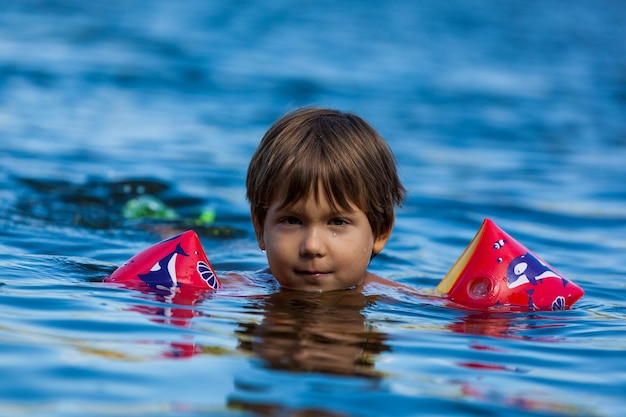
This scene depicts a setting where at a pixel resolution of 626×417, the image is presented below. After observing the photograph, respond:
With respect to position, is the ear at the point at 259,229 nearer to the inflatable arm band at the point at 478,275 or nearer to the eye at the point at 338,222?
the inflatable arm band at the point at 478,275

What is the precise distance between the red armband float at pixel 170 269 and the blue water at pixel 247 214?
0.54ft

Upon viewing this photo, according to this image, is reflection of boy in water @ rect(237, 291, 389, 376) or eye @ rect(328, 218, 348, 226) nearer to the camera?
reflection of boy in water @ rect(237, 291, 389, 376)

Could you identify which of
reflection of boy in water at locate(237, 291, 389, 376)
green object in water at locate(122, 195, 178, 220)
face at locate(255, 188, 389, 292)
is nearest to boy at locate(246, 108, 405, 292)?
face at locate(255, 188, 389, 292)

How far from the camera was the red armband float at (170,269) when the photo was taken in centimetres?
505

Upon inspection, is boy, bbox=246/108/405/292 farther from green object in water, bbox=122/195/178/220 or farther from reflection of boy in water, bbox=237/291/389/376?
green object in water, bbox=122/195/178/220

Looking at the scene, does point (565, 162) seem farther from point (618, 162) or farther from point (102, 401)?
point (102, 401)

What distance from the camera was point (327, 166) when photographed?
4789 mm

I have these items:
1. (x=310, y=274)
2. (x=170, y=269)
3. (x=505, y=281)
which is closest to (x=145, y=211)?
(x=170, y=269)

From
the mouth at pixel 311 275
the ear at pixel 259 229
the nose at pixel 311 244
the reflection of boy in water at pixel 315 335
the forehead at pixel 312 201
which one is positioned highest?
the forehead at pixel 312 201

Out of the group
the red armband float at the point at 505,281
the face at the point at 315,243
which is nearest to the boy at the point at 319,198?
the face at the point at 315,243

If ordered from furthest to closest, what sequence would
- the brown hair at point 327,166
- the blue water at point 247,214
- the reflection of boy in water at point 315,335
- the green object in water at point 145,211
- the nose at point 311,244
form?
the green object in water at point 145,211 → the brown hair at point 327,166 → the nose at point 311,244 → the reflection of boy in water at point 315,335 → the blue water at point 247,214

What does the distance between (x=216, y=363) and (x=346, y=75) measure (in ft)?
47.4

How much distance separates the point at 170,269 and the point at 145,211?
267 cm

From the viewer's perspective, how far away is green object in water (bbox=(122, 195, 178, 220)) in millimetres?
7594
